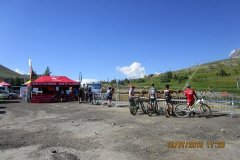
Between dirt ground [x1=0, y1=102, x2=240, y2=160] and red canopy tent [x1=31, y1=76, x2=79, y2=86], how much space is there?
780 inches

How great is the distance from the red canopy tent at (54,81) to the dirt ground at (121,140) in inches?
780

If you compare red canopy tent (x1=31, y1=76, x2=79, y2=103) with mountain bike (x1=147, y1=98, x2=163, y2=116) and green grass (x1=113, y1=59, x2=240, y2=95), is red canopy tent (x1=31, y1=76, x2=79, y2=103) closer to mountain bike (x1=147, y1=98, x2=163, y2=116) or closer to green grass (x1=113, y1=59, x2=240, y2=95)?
green grass (x1=113, y1=59, x2=240, y2=95)

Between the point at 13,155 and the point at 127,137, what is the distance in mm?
3981

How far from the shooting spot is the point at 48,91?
117 feet

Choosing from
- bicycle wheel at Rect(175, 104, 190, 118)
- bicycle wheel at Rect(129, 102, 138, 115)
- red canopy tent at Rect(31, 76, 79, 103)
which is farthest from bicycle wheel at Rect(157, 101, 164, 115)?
red canopy tent at Rect(31, 76, 79, 103)

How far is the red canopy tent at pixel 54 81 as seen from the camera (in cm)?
3416

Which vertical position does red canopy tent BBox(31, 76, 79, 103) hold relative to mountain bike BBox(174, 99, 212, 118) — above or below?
above

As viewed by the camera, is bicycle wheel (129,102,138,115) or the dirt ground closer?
the dirt ground

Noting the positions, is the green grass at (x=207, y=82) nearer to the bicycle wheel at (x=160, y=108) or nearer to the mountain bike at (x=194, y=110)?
Answer: the bicycle wheel at (x=160, y=108)

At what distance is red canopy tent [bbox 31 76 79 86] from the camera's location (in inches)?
1345

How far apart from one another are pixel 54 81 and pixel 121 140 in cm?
2593

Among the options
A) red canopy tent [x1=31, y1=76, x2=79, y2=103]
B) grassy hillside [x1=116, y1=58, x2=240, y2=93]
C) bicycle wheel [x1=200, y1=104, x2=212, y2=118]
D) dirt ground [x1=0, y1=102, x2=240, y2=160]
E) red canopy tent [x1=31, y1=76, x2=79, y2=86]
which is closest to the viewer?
dirt ground [x1=0, y1=102, x2=240, y2=160]

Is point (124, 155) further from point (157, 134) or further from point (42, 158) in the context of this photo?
point (157, 134)

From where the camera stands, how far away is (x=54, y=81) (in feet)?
116
